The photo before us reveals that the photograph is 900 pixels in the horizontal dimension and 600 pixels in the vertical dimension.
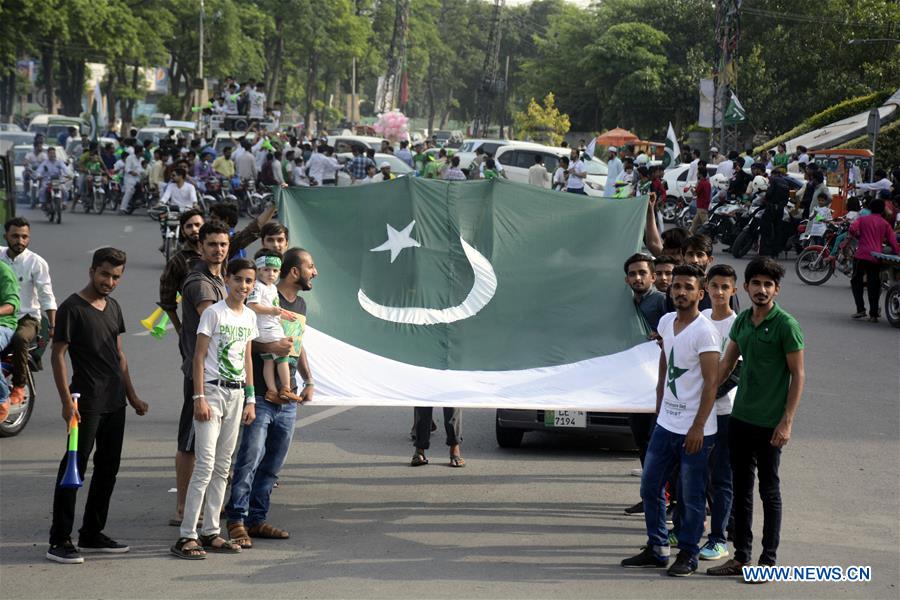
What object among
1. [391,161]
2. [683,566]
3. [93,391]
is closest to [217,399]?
[93,391]

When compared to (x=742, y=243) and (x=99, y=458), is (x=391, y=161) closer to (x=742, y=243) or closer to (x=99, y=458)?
(x=742, y=243)

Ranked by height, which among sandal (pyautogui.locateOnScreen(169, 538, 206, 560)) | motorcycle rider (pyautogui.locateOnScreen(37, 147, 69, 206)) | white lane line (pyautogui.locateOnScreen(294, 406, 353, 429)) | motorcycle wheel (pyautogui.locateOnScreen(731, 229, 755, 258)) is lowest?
white lane line (pyautogui.locateOnScreen(294, 406, 353, 429))

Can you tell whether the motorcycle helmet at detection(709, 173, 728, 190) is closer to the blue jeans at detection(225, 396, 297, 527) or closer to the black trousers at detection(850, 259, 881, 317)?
the black trousers at detection(850, 259, 881, 317)

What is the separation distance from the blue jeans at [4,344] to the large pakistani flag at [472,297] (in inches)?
93.8

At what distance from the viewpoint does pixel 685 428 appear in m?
6.52

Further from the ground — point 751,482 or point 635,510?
point 751,482

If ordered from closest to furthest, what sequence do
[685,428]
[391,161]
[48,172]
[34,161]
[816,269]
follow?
[685,428] → [816,269] → [48,172] → [34,161] → [391,161]

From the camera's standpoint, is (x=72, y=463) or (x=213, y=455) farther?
(x=213, y=455)

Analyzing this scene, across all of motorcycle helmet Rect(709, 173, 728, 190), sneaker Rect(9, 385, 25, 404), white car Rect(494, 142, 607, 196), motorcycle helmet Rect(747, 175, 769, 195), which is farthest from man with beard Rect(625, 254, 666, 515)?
white car Rect(494, 142, 607, 196)

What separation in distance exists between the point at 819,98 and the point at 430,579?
1992 inches

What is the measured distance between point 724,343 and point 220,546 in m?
3.00

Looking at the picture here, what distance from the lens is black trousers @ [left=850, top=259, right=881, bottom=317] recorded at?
17562mm

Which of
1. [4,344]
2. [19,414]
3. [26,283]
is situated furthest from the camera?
[26,283]

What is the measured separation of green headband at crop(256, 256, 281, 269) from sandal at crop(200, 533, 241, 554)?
157cm
